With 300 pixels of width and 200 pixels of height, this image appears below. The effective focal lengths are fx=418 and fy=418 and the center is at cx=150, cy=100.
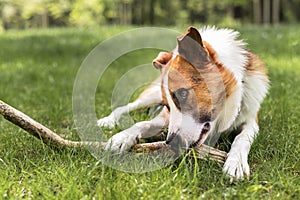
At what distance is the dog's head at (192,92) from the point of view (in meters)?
3.11

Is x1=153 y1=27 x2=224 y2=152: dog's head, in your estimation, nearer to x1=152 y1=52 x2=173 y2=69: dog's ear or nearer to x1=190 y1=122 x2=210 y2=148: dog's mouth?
x1=190 y1=122 x2=210 y2=148: dog's mouth

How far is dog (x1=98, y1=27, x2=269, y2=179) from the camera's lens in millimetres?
3115

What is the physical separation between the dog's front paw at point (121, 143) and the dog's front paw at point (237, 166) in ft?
2.62

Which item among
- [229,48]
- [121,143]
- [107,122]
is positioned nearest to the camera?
[121,143]

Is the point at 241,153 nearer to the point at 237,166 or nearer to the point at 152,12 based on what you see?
the point at 237,166

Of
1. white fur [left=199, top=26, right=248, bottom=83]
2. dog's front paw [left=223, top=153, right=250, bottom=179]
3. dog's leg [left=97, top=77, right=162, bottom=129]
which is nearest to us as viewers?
dog's front paw [left=223, top=153, right=250, bottom=179]

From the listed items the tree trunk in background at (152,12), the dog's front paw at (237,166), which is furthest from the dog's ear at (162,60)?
the tree trunk in background at (152,12)

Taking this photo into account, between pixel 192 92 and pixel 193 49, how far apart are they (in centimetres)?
34

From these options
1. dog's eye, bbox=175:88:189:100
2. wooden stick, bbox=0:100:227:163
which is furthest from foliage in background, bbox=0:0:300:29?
wooden stick, bbox=0:100:227:163

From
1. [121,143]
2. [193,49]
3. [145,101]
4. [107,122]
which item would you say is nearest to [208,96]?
[193,49]

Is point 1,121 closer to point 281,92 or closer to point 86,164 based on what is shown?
point 86,164

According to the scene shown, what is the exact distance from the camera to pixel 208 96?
3.23m

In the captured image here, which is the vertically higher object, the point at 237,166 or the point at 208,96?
the point at 208,96

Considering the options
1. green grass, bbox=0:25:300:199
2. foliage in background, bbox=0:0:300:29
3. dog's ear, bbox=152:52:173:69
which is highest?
dog's ear, bbox=152:52:173:69
